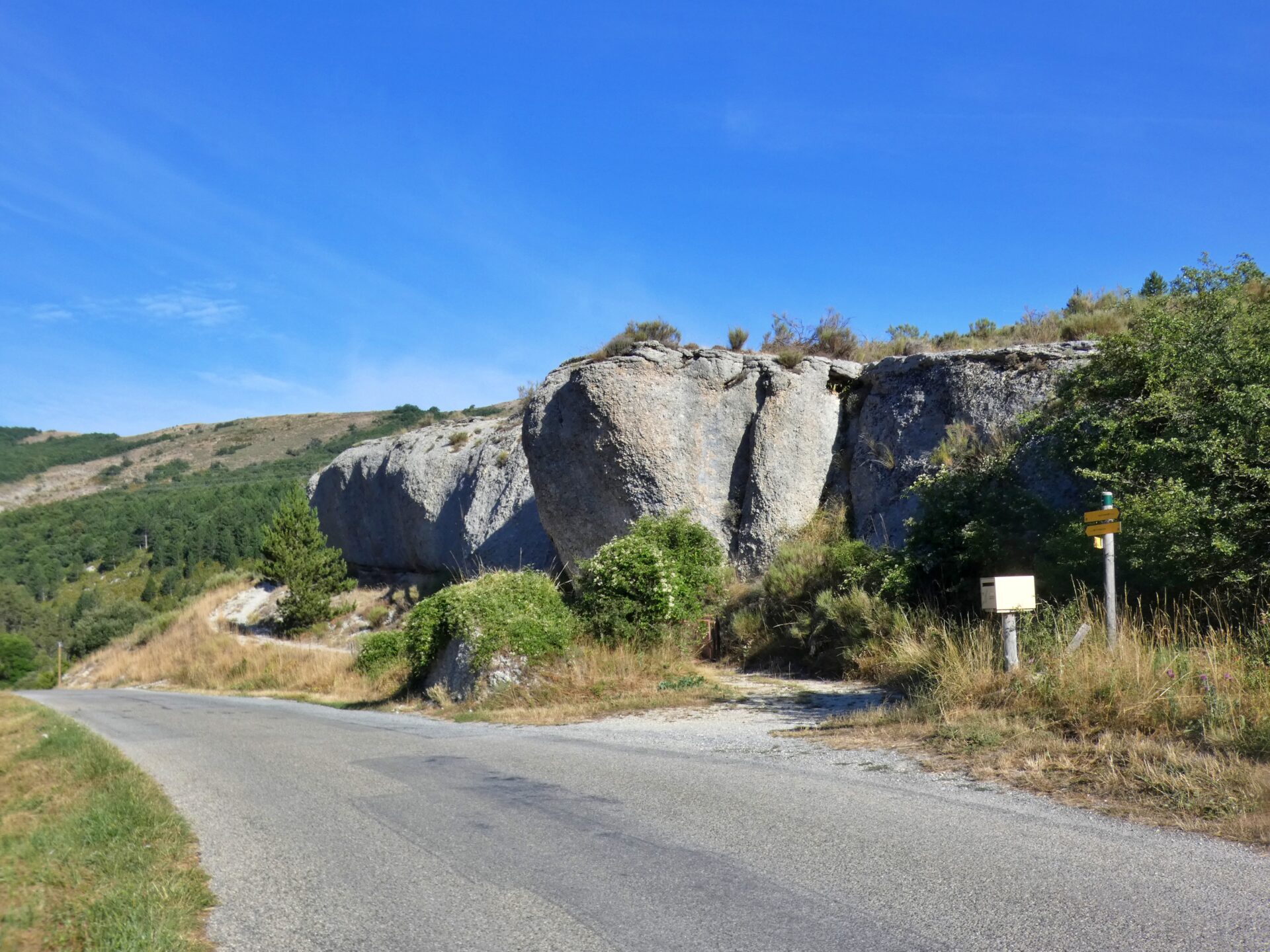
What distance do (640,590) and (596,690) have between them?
2.81m

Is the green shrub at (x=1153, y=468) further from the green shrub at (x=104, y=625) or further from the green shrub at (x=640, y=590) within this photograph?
the green shrub at (x=104, y=625)

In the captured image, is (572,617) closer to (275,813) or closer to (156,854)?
(275,813)

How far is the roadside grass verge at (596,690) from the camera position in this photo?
1216 centimetres

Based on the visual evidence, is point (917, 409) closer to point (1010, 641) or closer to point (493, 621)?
point (493, 621)

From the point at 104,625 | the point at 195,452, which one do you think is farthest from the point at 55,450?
the point at 104,625

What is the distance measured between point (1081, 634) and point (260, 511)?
9428cm

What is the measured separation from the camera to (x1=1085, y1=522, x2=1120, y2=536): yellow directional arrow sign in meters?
8.22

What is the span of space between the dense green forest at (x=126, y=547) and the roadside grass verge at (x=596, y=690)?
62.3 meters

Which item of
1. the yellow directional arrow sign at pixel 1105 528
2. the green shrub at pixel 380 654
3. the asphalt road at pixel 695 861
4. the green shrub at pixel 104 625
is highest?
the yellow directional arrow sign at pixel 1105 528

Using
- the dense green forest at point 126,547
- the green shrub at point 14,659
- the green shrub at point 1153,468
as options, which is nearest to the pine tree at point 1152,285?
the green shrub at point 1153,468

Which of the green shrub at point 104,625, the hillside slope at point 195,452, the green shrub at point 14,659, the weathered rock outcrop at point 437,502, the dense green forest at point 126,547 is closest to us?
the weathered rock outcrop at point 437,502

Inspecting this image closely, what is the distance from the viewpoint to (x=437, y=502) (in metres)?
31.2

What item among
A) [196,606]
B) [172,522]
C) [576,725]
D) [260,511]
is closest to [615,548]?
[576,725]

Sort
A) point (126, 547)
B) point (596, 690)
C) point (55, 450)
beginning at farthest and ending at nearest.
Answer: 1. point (55, 450)
2. point (126, 547)
3. point (596, 690)
